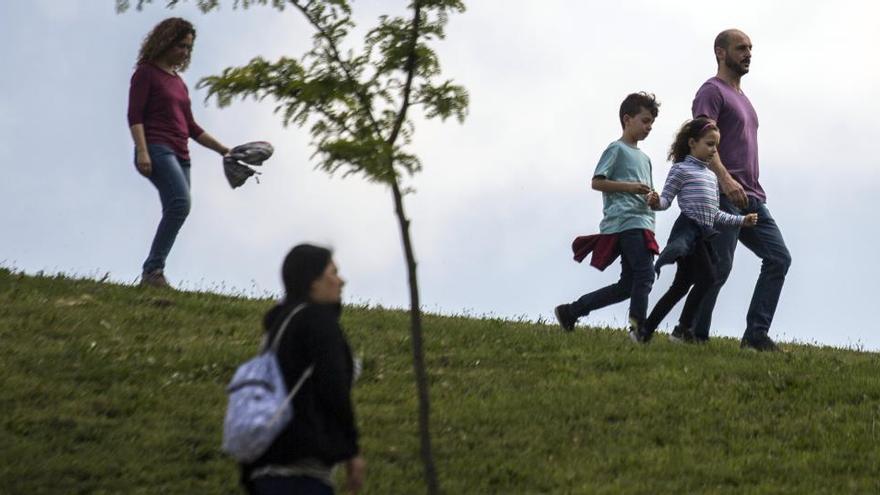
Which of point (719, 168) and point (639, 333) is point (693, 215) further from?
point (639, 333)

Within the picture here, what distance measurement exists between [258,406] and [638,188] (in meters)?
7.65

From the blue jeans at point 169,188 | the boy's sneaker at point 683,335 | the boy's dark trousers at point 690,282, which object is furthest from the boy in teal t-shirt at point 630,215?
the blue jeans at point 169,188

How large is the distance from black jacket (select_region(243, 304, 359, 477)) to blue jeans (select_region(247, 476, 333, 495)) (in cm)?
8

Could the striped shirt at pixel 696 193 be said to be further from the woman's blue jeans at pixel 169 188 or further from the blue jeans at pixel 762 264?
the woman's blue jeans at pixel 169 188

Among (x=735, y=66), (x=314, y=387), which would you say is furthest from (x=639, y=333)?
(x=314, y=387)

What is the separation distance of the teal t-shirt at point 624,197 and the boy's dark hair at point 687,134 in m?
0.31

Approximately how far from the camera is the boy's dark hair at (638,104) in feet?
45.7

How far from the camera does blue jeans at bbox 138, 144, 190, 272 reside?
15.0 metres

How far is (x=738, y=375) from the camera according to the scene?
12.8 metres

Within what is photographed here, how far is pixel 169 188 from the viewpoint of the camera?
15070 millimetres

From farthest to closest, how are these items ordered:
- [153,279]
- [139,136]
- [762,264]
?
1. [153,279]
2. [139,136]
3. [762,264]

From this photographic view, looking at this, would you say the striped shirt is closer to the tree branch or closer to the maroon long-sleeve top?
the tree branch

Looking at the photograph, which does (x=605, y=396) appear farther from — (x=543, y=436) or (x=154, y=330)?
(x=154, y=330)

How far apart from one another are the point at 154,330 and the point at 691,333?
4.89 meters
